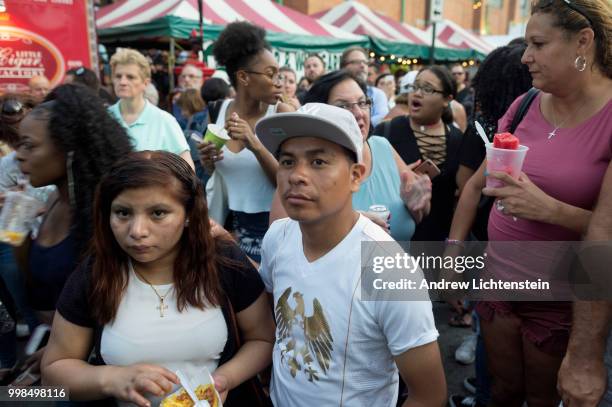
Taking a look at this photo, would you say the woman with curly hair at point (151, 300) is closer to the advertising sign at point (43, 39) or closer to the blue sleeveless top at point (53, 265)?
the blue sleeveless top at point (53, 265)

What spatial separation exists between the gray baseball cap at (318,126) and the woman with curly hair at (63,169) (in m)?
0.95

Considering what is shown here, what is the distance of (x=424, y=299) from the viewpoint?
1.43 metres

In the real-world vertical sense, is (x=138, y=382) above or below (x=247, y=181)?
below

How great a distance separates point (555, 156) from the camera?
5.95 feet

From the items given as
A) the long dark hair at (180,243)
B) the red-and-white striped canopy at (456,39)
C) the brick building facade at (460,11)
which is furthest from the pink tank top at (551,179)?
the red-and-white striped canopy at (456,39)

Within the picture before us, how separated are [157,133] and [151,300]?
2.06 m

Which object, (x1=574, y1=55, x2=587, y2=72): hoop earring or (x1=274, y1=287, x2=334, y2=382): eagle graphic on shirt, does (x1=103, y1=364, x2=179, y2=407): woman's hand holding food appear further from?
(x1=574, y1=55, x2=587, y2=72): hoop earring

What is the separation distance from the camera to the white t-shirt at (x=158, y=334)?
166 centimetres

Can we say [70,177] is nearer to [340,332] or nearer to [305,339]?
[305,339]

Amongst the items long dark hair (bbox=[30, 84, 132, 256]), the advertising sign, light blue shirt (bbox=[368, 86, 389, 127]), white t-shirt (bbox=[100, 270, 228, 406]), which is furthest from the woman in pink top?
the advertising sign

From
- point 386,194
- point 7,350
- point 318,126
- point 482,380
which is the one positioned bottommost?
point 482,380

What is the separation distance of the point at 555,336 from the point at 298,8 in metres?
20.4

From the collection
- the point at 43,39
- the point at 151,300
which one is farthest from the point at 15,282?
the point at 43,39

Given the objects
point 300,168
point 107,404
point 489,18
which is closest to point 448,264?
point 300,168
